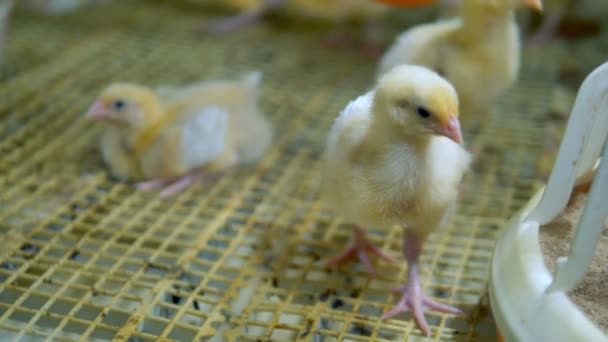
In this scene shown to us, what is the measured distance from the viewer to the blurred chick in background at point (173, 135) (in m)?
2.13

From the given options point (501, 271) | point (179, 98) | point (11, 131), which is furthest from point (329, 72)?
point (501, 271)

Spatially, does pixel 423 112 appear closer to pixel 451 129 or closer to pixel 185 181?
pixel 451 129

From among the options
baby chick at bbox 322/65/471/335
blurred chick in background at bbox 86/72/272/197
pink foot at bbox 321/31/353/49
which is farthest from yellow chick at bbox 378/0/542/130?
pink foot at bbox 321/31/353/49

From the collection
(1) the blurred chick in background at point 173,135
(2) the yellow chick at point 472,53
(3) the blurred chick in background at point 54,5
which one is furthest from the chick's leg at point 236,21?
(2) the yellow chick at point 472,53

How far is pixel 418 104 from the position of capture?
138 cm

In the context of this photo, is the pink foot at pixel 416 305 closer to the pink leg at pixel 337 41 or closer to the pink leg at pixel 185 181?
the pink leg at pixel 185 181

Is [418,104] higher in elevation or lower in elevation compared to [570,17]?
higher

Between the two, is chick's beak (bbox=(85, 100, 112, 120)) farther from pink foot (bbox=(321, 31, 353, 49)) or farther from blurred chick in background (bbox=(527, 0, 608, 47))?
blurred chick in background (bbox=(527, 0, 608, 47))

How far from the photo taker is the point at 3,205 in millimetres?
1938

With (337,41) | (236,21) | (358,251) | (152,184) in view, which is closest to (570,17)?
(337,41)

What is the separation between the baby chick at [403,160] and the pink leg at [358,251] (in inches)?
5.9

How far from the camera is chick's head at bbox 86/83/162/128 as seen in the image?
2105 millimetres

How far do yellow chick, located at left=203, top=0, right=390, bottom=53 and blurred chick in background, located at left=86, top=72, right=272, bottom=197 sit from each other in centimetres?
97

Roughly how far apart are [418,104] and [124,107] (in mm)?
1074
